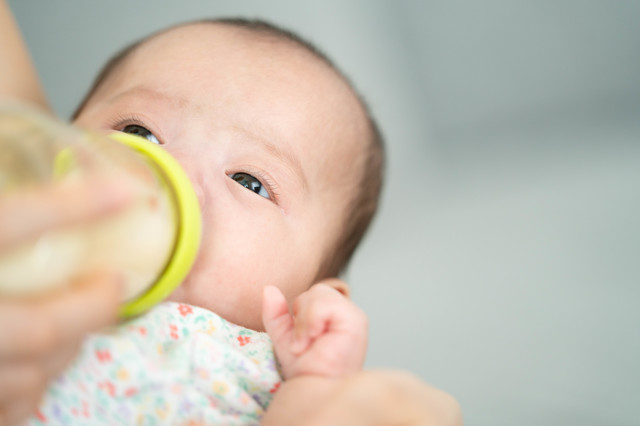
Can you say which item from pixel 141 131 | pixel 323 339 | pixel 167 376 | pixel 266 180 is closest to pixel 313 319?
pixel 323 339

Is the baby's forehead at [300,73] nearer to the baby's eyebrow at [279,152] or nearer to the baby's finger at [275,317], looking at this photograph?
the baby's eyebrow at [279,152]

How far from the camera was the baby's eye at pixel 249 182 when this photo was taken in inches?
31.2

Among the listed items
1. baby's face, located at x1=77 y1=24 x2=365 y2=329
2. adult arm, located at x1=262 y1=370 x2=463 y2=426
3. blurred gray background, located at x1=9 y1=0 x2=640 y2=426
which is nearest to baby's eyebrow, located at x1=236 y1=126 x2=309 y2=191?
baby's face, located at x1=77 y1=24 x2=365 y2=329

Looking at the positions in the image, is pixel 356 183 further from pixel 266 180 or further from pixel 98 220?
pixel 98 220

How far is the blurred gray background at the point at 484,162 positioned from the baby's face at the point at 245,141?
1.61ft

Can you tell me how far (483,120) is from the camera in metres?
1.42

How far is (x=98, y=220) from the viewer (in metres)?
0.38

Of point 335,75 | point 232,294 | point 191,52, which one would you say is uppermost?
point 335,75

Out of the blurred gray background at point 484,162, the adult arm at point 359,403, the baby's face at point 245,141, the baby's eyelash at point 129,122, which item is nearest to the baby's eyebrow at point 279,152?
the baby's face at point 245,141

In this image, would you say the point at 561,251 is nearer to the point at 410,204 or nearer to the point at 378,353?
the point at 410,204

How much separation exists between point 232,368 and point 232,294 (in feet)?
0.41

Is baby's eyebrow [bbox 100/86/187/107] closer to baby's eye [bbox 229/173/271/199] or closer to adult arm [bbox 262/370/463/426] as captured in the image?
baby's eye [bbox 229/173/271/199]

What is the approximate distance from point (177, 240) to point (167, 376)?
147 millimetres

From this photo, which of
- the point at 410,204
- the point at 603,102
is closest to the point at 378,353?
the point at 410,204
